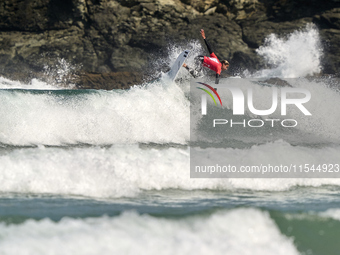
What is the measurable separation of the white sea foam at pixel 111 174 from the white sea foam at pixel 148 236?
3.22 feet

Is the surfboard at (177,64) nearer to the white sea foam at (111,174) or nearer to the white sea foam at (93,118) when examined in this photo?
the white sea foam at (93,118)

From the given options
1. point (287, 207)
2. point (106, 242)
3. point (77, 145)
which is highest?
point (77, 145)

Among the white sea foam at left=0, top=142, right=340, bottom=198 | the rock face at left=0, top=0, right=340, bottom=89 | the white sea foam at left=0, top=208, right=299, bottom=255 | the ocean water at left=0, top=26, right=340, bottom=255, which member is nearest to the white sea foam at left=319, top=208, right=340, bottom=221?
the ocean water at left=0, top=26, right=340, bottom=255

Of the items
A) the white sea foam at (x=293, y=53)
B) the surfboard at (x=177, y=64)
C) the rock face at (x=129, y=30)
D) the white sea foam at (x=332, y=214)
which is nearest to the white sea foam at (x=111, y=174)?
the white sea foam at (x=332, y=214)

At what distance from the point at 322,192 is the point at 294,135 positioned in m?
3.88

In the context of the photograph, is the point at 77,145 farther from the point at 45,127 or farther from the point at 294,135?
the point at 294,135

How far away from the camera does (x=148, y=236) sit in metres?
3.07

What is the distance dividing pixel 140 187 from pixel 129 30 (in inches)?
554

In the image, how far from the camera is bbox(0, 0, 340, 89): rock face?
1730 cm

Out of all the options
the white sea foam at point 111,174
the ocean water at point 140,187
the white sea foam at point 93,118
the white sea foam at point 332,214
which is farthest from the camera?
the white sea foam at point 93,118

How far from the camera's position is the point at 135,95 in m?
8.42

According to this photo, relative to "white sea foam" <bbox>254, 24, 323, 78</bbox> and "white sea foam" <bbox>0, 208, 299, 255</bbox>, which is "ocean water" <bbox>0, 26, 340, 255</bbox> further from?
"white sea foam" <bbox>254, 24, 323, 78</bbox>

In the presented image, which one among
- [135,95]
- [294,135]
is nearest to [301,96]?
[294,135]

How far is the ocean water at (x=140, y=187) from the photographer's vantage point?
10.0ft
